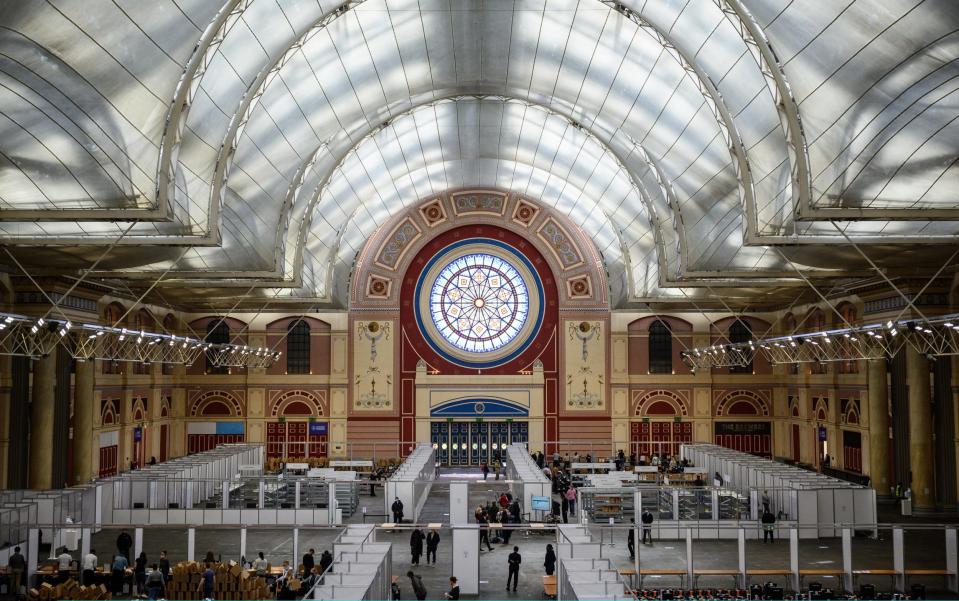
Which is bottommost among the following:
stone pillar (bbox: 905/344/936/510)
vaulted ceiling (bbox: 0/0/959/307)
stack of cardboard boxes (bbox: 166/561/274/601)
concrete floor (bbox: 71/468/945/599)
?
concrete floor (bbox: 71/468/945/599)

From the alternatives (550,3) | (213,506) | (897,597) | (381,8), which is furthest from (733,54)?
(213,506)

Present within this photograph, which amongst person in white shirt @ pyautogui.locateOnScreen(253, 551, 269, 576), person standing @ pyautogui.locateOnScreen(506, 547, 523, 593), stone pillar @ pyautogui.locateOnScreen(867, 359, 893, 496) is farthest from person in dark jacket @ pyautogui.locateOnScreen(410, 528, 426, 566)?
stone pillar @ pyautogui.locateOnScreen(867, 359, 893, 496)

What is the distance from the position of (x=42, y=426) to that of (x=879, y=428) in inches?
1432

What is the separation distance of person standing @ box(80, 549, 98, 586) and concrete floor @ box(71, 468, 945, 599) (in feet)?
12.9

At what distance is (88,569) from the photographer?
27.3m

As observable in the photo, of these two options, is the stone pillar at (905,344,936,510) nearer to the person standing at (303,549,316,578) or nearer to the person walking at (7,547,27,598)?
the person standing at (303,549,316,578)

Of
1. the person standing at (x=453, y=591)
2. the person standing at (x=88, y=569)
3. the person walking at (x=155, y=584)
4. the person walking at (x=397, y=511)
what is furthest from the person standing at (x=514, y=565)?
the person standing at (x=88, y=569)

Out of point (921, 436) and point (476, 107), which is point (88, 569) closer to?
point (476, 107)

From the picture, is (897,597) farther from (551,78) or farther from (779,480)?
(551,78)

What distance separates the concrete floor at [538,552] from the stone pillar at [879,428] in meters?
5.44

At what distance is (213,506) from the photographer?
39.7m

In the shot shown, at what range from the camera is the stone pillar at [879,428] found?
147 ft

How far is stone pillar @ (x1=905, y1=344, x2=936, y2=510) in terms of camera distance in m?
40.8

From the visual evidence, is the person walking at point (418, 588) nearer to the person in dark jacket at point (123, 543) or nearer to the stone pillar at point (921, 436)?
the person in dark jacket at point (123, 543)
